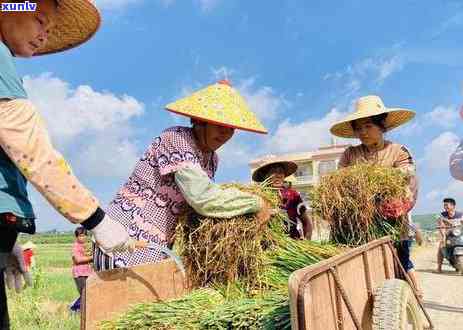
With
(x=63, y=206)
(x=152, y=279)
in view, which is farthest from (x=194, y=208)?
(x=63, y=206)

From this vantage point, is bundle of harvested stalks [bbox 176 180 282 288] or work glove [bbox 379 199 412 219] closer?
bundle of harvested stalks [bbox 176 180 282 288]

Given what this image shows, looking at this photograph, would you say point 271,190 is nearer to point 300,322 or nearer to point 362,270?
point 362,270

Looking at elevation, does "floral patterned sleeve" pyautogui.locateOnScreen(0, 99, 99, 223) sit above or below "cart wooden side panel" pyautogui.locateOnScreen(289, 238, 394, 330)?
above

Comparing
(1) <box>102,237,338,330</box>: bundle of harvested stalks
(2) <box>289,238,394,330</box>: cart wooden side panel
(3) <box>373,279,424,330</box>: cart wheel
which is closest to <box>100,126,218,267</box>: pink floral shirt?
(1) <box>102,237,338,330</box>: bundle of harvested stalks

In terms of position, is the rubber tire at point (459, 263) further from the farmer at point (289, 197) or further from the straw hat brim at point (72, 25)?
the straw hat brim at point (72, 25)

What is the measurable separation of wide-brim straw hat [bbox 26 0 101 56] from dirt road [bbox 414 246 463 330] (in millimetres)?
4299

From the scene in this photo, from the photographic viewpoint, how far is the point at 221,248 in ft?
8.06

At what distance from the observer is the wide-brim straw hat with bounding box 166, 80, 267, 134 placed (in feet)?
8.27

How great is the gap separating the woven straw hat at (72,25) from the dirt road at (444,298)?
430 centimetres

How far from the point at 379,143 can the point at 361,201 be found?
772 mm

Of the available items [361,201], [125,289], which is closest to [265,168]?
[361,201]

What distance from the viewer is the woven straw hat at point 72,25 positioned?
1.86 m

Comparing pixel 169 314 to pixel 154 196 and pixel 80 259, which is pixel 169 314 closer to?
pixel 154 196

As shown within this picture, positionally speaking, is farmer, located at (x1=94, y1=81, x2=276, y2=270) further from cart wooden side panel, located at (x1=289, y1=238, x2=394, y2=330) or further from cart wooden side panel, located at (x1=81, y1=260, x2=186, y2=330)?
cart wooden side panel, located at (x1=289, y1=238, x2=394, y2=330)
